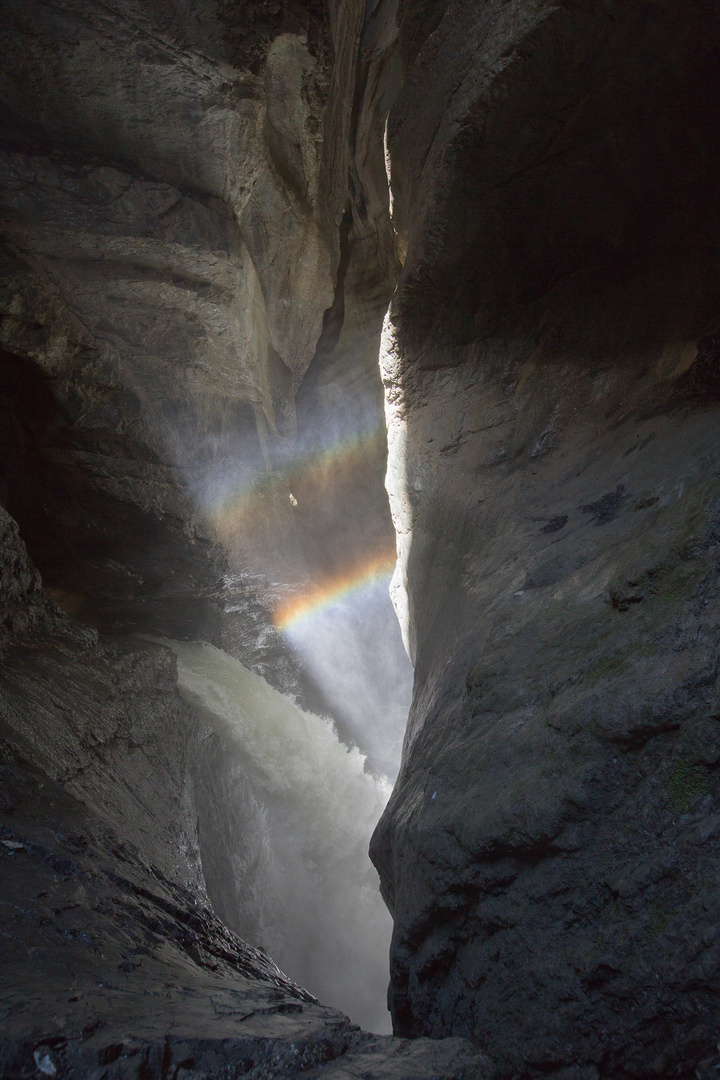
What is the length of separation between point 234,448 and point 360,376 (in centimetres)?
174

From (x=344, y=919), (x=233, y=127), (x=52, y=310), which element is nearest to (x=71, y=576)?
(x=52, y=310)

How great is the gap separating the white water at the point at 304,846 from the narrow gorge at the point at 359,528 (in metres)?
0.05

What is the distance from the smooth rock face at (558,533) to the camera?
1.59 meters

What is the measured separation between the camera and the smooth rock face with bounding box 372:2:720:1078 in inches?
62.7

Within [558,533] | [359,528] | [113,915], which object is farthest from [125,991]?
[359,528]

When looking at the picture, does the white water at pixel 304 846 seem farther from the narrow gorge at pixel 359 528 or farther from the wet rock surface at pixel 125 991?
the wet rock surface at pixel 125 991

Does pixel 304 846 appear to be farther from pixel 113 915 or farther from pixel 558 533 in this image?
pixel 558 533

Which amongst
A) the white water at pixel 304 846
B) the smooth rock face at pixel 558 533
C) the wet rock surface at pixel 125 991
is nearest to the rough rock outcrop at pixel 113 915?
the wet rock surface at pixel 125 991

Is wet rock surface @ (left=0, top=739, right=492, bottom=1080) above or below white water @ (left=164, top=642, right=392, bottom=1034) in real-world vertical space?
below

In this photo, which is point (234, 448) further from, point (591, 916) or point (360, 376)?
point (591, 916)

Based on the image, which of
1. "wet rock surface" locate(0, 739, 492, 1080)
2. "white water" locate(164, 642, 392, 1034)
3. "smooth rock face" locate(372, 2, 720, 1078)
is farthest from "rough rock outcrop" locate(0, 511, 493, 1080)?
"white water" locate(164, 642, 392, 1034)

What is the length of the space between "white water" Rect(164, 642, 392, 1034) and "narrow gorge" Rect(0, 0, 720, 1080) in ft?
0.18

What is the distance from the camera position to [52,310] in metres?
5.69

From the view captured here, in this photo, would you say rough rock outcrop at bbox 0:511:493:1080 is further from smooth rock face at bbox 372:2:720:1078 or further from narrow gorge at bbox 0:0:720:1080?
smooth rock face at bbox 372:2:720:1078
